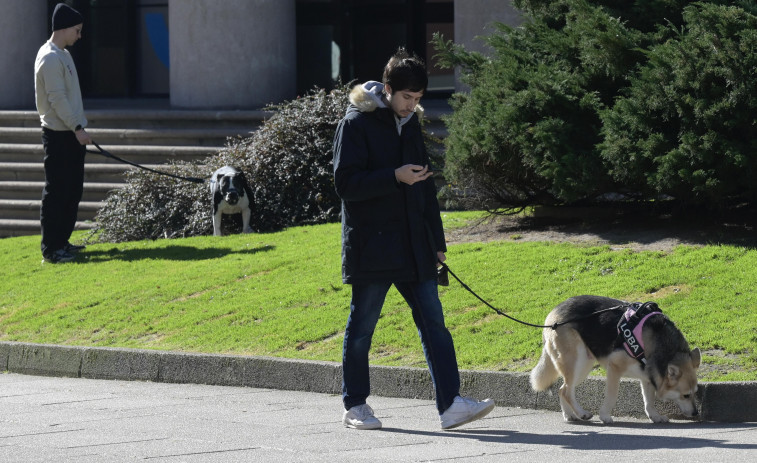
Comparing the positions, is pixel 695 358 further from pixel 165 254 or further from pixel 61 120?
pixel 61 120

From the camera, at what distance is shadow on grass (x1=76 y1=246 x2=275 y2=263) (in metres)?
12.4

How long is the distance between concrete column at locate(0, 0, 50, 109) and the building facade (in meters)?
0.02

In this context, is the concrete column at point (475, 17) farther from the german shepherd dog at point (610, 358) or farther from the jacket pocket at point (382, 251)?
the jacket pocket at point (382, 251)

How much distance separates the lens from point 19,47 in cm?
2005

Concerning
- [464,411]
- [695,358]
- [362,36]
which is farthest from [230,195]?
[362,36]

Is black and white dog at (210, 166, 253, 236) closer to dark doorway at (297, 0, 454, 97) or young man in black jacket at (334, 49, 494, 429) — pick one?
young man in black jacket at (334, 49, 494, 429)

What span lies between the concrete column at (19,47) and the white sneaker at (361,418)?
1469 cm

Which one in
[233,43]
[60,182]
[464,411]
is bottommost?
[464,411]

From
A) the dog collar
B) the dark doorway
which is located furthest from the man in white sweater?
the dark doorway

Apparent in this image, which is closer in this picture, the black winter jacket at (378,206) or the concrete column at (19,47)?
the black winter jacket at (378,206)

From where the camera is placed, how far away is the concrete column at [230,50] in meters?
18.2

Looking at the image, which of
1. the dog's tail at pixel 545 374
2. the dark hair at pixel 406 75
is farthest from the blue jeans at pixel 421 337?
the dark hair at pixel 406 75

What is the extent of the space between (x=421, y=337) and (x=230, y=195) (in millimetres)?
7064

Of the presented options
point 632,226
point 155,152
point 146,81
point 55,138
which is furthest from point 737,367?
point 146,81
